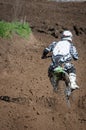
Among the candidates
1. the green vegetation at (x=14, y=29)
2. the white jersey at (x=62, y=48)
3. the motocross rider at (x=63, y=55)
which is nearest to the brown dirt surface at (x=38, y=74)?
the green vegetation at (x=14, y=29)

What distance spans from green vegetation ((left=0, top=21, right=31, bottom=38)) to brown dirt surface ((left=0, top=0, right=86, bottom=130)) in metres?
0.25

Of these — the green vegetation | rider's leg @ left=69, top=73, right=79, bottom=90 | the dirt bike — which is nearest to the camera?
the dirt bike

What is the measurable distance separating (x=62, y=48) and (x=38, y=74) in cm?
511

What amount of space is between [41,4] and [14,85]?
29.6ft

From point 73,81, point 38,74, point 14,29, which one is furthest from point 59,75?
point 14,29

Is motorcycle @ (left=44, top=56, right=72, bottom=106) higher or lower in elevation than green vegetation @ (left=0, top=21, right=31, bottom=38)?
lower

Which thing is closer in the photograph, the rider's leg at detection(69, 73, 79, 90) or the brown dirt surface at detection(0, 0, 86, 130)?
the rider's leg at detection(69, 73, 79, 90)

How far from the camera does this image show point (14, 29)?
1898cm

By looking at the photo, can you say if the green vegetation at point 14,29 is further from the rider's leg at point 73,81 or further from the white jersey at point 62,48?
the rider's leg at point 73,81

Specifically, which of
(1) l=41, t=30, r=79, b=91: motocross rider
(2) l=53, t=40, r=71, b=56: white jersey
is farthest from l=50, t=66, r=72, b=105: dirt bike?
(2) l=53, t=40, r=71, b=56: white jersey

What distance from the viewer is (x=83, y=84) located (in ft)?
53.5

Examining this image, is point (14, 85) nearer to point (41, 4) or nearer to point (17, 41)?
point (17, 41)

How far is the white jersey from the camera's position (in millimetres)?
11703

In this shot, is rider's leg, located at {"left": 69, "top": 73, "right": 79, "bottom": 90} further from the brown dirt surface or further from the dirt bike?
the brown dirt surface
